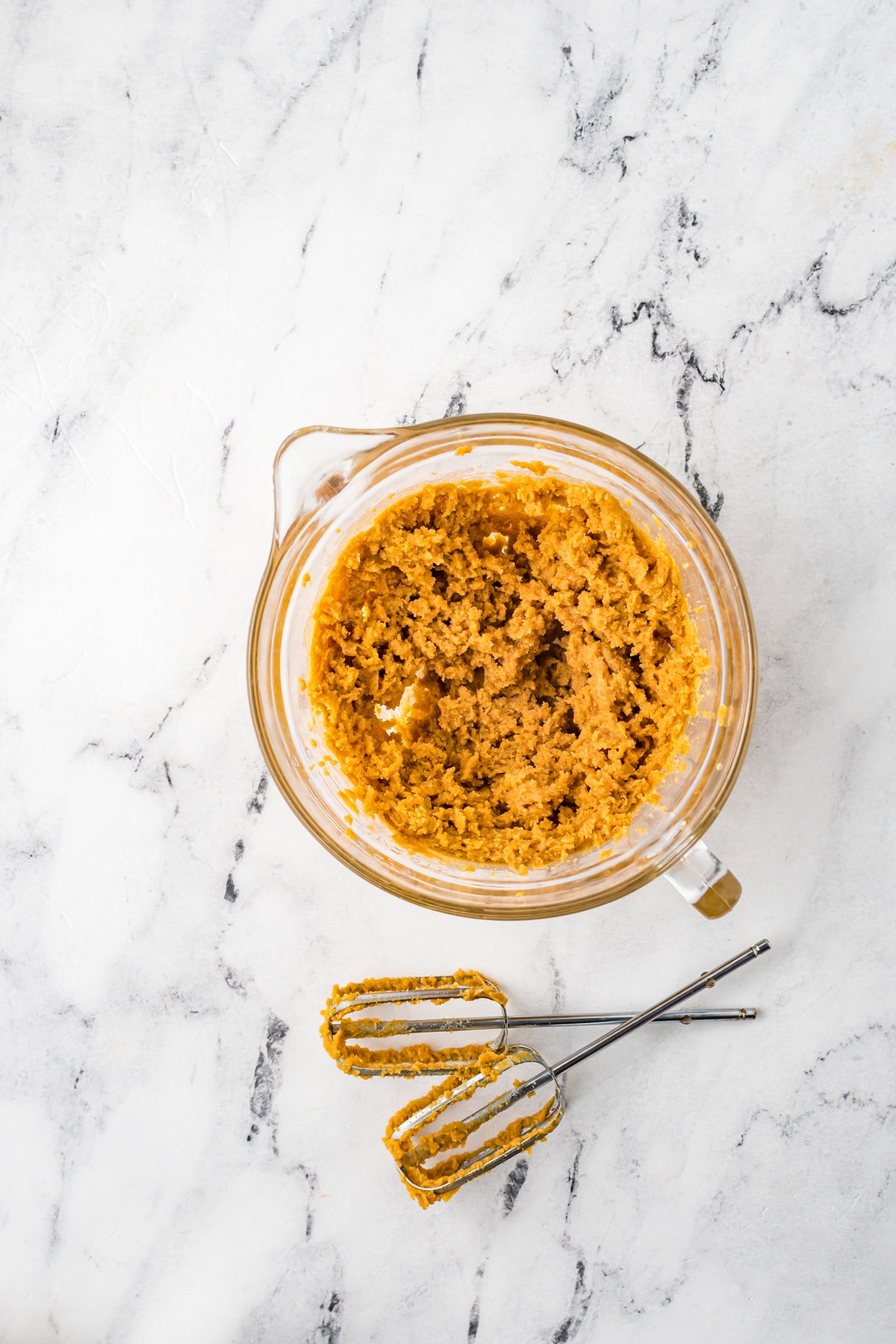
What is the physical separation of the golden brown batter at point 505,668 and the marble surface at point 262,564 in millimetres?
192

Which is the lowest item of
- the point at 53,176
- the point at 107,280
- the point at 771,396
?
the point at 771,396

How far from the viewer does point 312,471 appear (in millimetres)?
1112

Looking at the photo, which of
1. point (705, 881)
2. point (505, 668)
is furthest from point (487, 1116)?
point (505, 668)

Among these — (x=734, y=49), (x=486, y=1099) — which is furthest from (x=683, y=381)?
(x=486, y=1099)

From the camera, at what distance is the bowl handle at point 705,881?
A: 1106mm

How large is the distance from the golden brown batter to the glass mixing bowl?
2 centimetres

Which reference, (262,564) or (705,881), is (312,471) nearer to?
(262,564)

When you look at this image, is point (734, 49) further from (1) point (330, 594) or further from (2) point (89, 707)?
(2) point (89, 707)

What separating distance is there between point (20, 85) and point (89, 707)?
89 centimetres

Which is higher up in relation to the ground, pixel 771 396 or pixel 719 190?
pixel 719 190

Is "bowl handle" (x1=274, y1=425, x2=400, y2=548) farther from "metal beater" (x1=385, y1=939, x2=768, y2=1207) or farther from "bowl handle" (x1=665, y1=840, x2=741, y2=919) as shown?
"metal beater" (x1=385, y1=939, x2=768, y2=1207)

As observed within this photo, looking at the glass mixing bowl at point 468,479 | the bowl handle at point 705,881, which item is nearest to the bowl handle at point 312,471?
the glass mixing bowl at point 468,479

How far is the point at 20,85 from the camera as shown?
1.31 meters

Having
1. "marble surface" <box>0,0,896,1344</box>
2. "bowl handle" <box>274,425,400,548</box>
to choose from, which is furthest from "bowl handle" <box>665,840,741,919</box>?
"bowl handle" <box>274,425,400,548</box>
